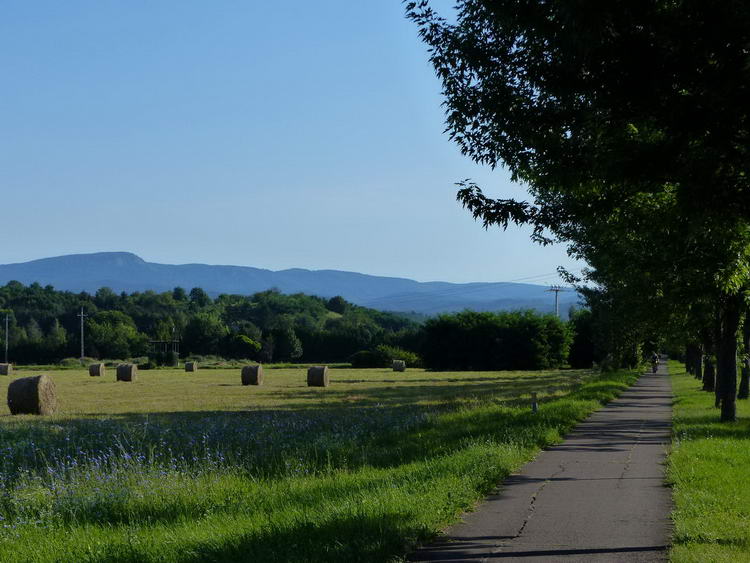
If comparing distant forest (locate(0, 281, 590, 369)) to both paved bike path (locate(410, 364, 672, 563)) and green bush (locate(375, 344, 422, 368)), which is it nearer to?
green bush (locate(375, 344, 422, 368))

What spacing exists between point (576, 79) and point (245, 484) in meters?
6.29

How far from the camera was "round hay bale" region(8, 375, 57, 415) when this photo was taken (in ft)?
98.1

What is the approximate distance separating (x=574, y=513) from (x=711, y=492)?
230cm

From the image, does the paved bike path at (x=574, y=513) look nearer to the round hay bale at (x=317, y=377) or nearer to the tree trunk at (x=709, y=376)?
the tree trunk at (x=709, y=376)

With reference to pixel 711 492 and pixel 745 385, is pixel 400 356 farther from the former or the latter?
pixel 711 492

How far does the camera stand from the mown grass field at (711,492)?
8.48 metres

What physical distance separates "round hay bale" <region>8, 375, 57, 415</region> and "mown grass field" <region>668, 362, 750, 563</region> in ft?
65.2

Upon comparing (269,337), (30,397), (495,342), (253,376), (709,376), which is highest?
(269,337)

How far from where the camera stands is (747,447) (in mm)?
16594

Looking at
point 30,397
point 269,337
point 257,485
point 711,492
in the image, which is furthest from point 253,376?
point 269,337

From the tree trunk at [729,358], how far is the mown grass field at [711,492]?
1.69 m

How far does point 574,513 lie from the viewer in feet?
33.6

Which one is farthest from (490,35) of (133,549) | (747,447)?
(747,447)

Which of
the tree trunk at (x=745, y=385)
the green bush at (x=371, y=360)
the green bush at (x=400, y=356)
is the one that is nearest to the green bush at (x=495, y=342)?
the green bush at (x=400, y=356)
